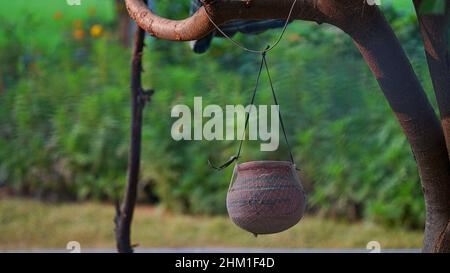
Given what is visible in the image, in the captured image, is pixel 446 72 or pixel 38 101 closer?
pixel 446 72

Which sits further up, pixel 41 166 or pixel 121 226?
pixel 41 166

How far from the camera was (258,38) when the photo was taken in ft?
22.2

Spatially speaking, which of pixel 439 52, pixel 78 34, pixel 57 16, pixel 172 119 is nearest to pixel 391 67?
pixel 439 52

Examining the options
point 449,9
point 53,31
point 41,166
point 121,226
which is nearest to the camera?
point 449,9

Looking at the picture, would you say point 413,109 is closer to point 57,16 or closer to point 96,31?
point 96,31

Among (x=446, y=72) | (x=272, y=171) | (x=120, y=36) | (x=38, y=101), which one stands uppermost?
(x=120, y=36)

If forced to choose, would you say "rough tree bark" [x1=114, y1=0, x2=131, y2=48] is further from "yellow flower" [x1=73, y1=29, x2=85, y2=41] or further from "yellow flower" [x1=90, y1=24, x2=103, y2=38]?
"yellow flower" [x1=73, y1=29, x2=85, y2=41]

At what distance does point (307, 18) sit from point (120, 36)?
511 cm

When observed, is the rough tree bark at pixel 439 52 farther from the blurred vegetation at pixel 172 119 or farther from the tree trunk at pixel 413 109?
the blurred vegetation at pixel 172 119

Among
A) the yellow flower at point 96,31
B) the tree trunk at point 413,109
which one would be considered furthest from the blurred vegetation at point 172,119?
the tree trunk at point 413,109

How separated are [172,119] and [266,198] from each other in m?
3.85

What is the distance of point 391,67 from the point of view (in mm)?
2930

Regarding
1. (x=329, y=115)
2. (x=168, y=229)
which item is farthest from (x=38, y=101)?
(x=329, y=115)

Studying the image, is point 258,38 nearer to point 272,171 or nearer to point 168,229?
point 168,229
